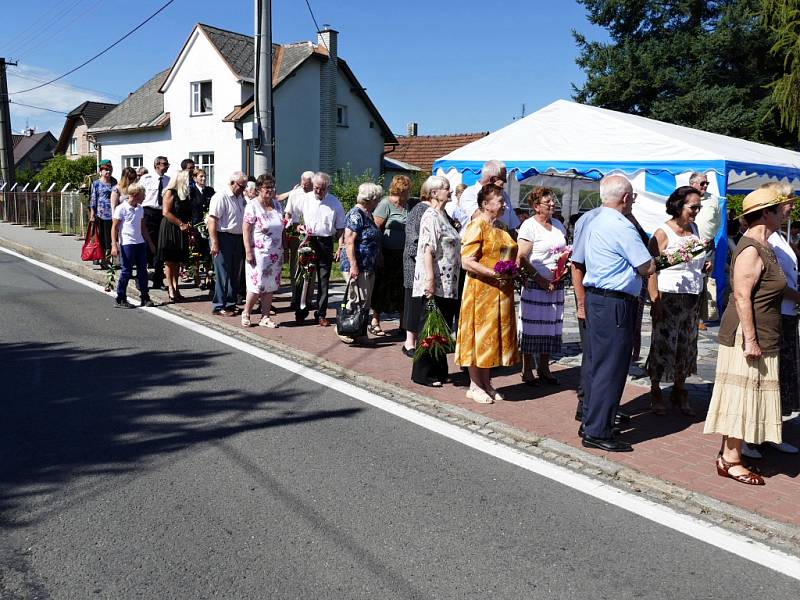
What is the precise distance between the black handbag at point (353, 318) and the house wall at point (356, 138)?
25.7 m

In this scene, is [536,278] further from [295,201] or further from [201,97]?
[201,97]

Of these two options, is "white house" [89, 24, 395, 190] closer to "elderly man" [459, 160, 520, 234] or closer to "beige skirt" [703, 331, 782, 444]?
"elderly man" [459, 160, 520, 234]

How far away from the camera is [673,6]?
34.3 m

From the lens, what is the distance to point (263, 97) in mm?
11344

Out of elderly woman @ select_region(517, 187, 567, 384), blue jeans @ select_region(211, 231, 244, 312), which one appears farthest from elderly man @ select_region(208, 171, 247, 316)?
elderly woman @ select_region(517, 187, 567, 384)

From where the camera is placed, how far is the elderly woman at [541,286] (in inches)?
260

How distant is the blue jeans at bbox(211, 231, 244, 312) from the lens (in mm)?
9570

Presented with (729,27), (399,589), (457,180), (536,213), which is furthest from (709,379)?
(729,27)

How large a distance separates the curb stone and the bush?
19.9 meters

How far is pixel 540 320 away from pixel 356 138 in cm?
2942

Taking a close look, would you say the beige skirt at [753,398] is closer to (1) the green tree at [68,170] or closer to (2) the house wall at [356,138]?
(2) the house wall at [356,138]

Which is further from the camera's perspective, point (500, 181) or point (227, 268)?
point (227, 268)

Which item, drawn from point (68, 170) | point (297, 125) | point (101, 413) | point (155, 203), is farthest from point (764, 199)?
point (68, 170)

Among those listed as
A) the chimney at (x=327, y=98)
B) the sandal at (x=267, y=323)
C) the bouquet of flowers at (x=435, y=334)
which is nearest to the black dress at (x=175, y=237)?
the sandal at (x=267, y=323)
